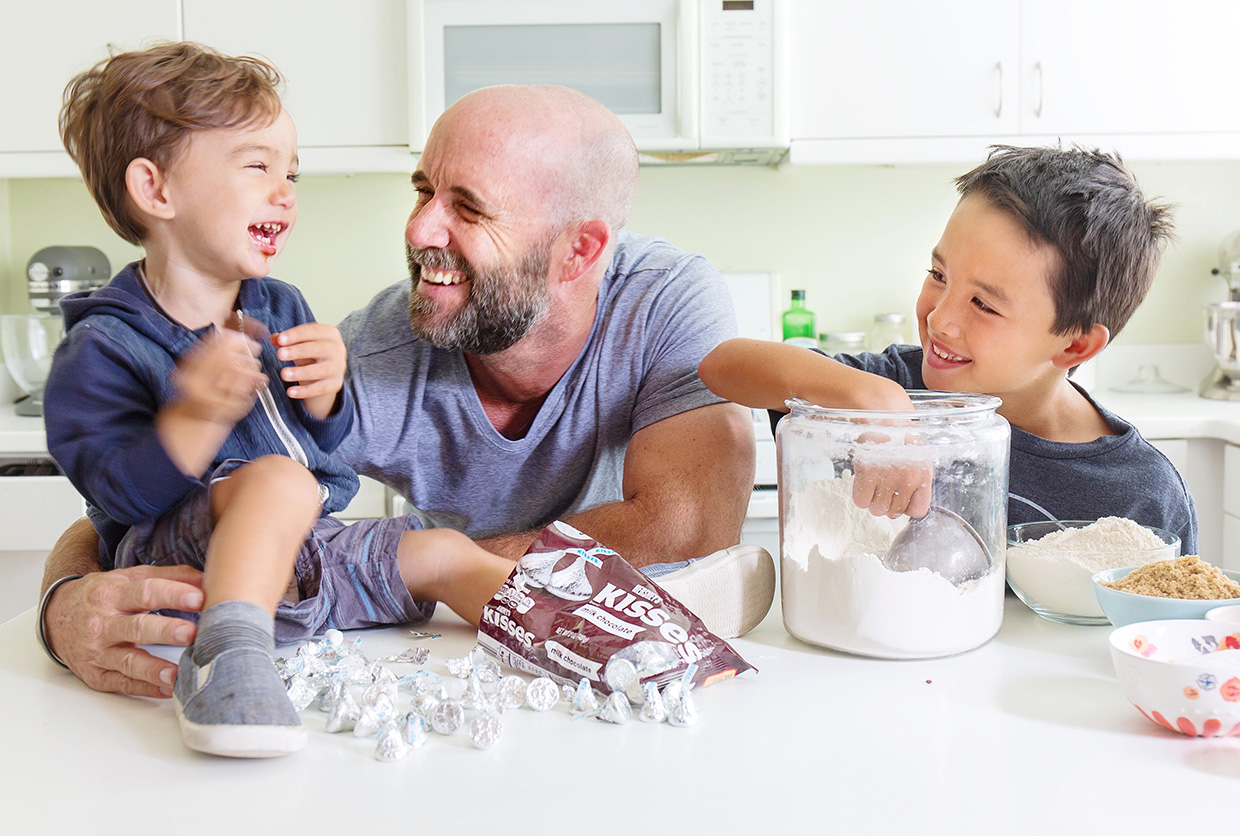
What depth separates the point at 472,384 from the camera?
1.25 m

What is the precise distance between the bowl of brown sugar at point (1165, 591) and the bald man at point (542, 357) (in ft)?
1.40

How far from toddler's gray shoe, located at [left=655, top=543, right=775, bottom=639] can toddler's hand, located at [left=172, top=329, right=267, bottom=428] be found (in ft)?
1.30

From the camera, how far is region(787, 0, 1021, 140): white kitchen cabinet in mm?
2318

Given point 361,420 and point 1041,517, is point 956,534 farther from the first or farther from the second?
point 361,420

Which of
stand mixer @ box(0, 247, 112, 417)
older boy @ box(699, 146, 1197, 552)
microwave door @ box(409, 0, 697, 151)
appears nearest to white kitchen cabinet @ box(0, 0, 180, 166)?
stand mixer @ box(0, 247, 112, 417)

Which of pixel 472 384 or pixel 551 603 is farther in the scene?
pixel 472 384

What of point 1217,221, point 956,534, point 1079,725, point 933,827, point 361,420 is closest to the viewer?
point 933,827

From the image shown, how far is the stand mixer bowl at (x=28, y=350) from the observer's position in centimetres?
243

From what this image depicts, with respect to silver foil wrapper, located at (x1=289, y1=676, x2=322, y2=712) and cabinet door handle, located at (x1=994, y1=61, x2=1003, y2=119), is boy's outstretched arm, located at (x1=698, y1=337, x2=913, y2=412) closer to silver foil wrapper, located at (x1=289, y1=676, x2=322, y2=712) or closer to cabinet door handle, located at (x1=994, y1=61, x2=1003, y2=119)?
silver foil wrapper, located at (x1=289, y1=676, x2=322, y2=712)

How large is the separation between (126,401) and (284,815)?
1.74 feet

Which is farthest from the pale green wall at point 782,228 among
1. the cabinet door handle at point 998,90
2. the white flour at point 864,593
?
the white flour at point 864,593

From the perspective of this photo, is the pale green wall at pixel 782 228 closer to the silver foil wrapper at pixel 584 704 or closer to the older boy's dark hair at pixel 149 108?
the older boy's dark hair at pixel 149 108

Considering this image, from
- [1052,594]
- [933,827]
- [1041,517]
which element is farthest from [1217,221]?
[933,827]

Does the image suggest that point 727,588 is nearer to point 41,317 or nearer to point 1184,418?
point 1184,418
